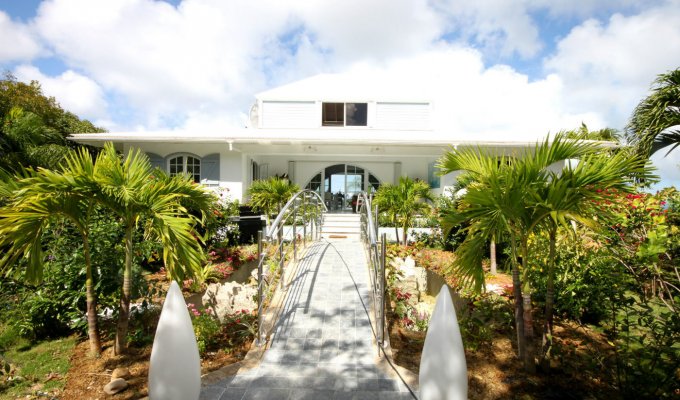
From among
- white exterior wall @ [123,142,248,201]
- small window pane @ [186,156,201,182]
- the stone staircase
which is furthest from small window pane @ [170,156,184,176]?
the stone staircase

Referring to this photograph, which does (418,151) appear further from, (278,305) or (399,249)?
(278,305)

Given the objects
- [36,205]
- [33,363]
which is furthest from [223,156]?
[36,205]

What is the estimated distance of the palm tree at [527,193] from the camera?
9.57 ft

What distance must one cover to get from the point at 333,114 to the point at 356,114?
105 centimetres

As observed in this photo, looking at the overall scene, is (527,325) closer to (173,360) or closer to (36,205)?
(173,360)

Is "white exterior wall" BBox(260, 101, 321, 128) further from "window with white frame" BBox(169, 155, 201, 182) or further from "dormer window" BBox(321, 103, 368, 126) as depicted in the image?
"window with white frame" BBox(169, 155, 201, 182)

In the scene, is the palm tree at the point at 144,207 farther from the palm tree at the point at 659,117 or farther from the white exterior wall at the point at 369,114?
the white exterior wall at the point at 369,114

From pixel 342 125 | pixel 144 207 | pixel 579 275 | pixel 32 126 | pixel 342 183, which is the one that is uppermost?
pixel 342 125

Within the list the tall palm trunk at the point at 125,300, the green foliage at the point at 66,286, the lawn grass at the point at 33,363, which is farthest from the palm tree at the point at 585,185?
the lawn grass at the point at 33,363

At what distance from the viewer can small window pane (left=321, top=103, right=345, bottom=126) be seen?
49.6ft

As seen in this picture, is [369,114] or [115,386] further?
[369,114]

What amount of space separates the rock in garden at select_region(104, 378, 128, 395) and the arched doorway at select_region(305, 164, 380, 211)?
12.2 metres

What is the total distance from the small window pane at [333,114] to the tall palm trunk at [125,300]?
12.1 meters

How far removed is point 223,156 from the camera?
12.1 metres
